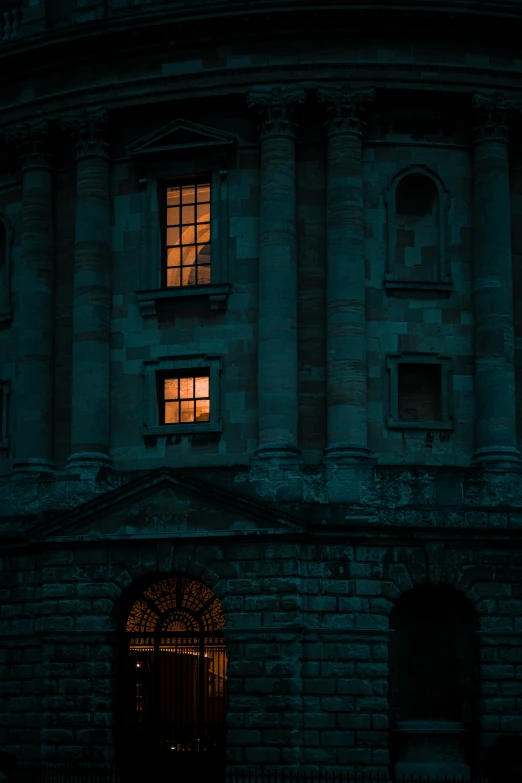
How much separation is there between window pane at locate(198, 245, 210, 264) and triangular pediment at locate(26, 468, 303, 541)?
6314mm

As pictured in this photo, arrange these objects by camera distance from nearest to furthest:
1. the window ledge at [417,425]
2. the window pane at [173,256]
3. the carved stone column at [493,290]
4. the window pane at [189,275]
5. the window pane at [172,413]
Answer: the carved stone column at [493,290] → the window ledge at [417,425] → the window pane at [172,413] → the window pane at [189,275] → the window pane at [173,256]

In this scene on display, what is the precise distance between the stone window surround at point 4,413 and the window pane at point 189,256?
19.3 ft

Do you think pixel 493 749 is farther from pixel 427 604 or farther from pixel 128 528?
pixel 128 528

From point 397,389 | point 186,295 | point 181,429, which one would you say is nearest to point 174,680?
point 181,429

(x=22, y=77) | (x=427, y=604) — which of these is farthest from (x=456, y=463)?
(x=22, y=77)

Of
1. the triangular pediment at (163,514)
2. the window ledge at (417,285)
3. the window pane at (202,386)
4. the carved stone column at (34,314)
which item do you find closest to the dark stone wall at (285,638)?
the triangular pediment at (163,514)

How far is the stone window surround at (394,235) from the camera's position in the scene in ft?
135

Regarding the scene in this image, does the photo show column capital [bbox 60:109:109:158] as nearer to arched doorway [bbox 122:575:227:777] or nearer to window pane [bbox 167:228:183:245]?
window pane [bbox 167:228:183:245]

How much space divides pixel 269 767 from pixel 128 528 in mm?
6609

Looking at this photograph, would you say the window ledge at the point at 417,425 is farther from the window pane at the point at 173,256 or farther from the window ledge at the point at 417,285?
the window pane at the point at 173,256

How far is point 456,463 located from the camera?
40625mm

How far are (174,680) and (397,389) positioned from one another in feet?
29.8

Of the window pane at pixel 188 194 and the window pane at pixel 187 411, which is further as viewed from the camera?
the window pane at pixel 188 194

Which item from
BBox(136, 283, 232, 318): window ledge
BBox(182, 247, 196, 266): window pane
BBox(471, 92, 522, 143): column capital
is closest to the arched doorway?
BBox(136, 283, 232, 318): window ledge
